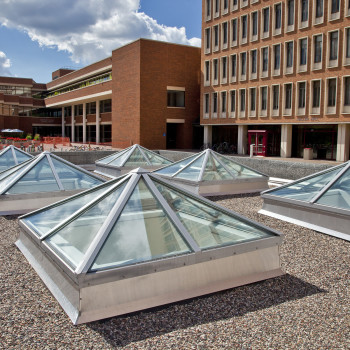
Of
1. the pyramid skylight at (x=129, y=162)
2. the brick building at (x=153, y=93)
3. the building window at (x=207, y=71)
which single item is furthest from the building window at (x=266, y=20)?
the pyramid skylight at (x=129, y=162)

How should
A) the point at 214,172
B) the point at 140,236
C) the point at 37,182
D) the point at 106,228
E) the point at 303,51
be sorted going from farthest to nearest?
the point at 303,51 < the point at 214,172 < the point at 37,182 < the point at 140,236 < the point at 106,228

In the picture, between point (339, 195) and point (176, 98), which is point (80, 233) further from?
point (176, 98)

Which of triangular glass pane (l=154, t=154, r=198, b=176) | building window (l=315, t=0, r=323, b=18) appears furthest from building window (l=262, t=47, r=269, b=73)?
triangular glass pane (l=154, t=154, r=198, b=176)

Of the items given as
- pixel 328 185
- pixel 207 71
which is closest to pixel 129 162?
pixel 328 185

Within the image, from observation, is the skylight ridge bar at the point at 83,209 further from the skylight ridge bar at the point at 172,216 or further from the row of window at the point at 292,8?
the row of window at the point at 292,8

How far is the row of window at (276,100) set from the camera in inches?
1248

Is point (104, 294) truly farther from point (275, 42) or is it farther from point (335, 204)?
point (275, 42)

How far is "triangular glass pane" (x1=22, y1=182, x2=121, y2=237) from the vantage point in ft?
23.4

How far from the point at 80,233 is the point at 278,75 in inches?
1279

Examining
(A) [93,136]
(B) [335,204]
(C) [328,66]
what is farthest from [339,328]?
(A) [93,136]

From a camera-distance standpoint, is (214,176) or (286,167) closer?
(214,176)

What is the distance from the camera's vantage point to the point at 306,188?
441 inches

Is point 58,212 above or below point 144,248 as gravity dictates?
above

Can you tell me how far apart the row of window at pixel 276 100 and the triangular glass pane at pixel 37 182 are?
24520mm
